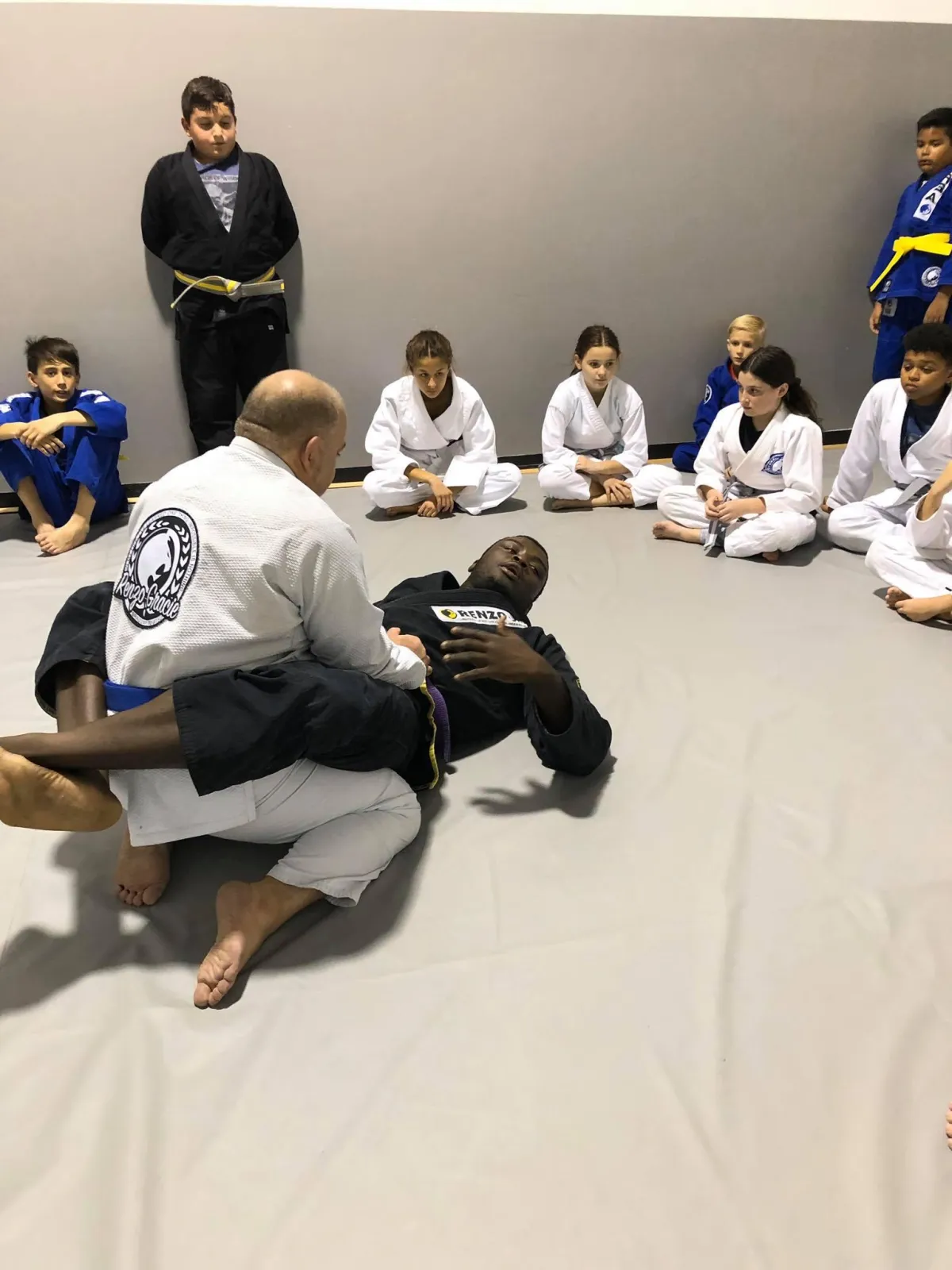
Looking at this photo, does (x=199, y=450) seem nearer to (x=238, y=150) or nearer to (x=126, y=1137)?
(x=238, y=150)

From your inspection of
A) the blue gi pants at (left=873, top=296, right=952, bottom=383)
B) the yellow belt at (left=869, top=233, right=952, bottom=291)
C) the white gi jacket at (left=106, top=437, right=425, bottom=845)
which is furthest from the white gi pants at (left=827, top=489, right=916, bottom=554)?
the white gi jacket at (left=106, top=437, right=425, bottom=845)

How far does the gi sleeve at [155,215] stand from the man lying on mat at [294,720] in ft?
8.36

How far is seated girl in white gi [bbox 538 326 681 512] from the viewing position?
3.89 meters

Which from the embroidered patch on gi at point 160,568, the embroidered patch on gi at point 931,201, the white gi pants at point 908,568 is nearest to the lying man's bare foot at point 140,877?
the embroidered patch on gi at point 160,568

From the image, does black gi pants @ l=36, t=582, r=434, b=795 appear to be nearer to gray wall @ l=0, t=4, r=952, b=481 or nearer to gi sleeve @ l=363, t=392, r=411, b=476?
gi sleeve @ l=363, t=392, r=411, b=476

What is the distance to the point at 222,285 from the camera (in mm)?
3777

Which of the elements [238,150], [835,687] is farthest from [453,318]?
[835,687]

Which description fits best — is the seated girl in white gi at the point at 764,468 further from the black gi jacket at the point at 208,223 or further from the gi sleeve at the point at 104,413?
the gi sleeve at the point at 104,413

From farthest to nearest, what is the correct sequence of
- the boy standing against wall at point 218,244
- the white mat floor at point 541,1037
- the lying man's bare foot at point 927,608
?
the boy standing against wall at point 218,244, the lying man's bare foot at point 927,608, the white mat floor at point 541,1037

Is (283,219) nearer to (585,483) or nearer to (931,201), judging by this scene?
(585,483)

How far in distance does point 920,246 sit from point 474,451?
98.0 inches

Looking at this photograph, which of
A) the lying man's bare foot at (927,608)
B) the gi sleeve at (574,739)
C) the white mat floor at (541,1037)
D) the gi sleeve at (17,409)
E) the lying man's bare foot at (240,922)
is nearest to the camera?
the white mat floor at (541,1037)

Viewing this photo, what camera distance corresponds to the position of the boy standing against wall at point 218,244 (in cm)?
361

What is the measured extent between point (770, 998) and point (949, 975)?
0.33m
